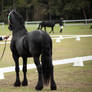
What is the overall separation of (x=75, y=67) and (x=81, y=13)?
61.8 metres

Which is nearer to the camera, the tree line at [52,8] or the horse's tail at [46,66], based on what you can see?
the horse's tail at [46,66]

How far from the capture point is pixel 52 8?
77.1 metres

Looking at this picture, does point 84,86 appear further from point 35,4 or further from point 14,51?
point 35,4

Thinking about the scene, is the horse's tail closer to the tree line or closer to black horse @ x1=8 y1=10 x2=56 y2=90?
black horse @ x1=8 y1=10 x2=56 y2=90

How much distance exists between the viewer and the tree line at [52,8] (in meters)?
72.0

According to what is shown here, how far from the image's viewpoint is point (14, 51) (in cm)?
921

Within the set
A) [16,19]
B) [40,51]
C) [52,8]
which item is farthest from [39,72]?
[52,8]

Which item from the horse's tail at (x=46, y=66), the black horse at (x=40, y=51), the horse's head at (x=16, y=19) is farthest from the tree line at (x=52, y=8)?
the horse's tail at (x=46, y=66)

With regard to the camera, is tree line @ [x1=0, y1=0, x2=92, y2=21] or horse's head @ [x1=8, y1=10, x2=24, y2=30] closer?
horse's head @ [x1=8, y1=10, x2=24, y2=30]

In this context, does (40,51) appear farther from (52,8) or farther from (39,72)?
(52,8)

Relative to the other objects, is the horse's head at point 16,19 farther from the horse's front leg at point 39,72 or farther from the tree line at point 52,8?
the tree line at point 52,8

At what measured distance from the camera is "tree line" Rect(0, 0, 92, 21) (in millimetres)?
71981

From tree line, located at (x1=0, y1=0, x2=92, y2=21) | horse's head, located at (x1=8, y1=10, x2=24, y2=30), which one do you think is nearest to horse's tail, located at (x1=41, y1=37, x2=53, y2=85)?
horse's head, located at (x1=8, y1=10, x2=24, y2=30)

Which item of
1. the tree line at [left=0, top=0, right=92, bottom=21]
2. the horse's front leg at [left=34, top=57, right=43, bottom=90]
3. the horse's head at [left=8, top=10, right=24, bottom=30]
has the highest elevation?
the horse's head at [left=8, top=10, right=24, bottom=30]
